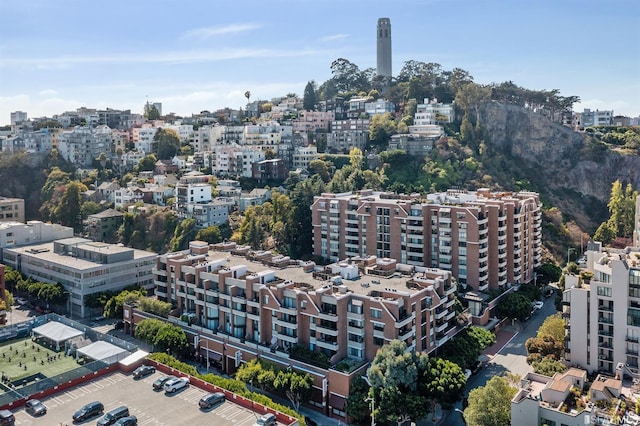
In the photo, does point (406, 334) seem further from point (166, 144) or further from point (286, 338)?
point (166, 144)

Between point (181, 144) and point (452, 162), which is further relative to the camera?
point (181, 144)

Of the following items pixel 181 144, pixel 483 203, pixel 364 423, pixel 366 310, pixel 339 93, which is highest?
pixel 339 93

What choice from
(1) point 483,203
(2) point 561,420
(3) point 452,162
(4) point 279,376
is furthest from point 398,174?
(2) point 561,420

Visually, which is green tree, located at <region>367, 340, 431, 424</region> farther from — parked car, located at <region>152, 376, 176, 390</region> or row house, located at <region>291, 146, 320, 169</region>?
row house, located at <region>291, 146, 320, 169</region>

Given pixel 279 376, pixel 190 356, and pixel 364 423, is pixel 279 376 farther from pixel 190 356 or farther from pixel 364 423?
pixel 190 356

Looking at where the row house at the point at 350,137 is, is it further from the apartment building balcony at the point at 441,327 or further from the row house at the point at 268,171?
the apartment building balcony at the point at 441,327

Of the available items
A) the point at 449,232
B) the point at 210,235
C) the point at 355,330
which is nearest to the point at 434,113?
the point at 449,232
